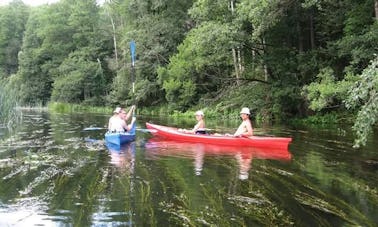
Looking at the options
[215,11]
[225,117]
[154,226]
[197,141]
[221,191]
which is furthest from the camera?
[225,117]

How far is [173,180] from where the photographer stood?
845cm

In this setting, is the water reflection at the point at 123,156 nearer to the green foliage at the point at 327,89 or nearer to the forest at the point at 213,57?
the forest at the point at 213,57

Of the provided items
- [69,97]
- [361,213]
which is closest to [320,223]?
[361,213]

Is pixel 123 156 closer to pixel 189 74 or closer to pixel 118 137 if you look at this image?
pixel 118 137

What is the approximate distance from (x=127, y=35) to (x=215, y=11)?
52.4 feet

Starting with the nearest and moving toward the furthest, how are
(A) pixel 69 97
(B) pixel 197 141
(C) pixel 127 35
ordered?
(B) pixel 197 141
(C) pixel 127 35
(A) pixel 69 97

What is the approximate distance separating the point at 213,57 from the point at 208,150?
45.2 feet

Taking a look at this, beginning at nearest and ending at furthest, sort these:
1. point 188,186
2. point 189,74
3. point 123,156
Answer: point 188,186 → point 123,156 → point 189,74

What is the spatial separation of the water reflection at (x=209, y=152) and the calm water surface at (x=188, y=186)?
3 cm

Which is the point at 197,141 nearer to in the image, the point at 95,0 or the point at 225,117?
the point at 225,117

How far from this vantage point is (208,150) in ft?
42.5

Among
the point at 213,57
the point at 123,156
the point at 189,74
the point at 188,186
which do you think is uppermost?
the point at 213,57

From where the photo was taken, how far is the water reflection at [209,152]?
11.1 m

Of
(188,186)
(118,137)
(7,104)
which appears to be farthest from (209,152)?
(7,104)
